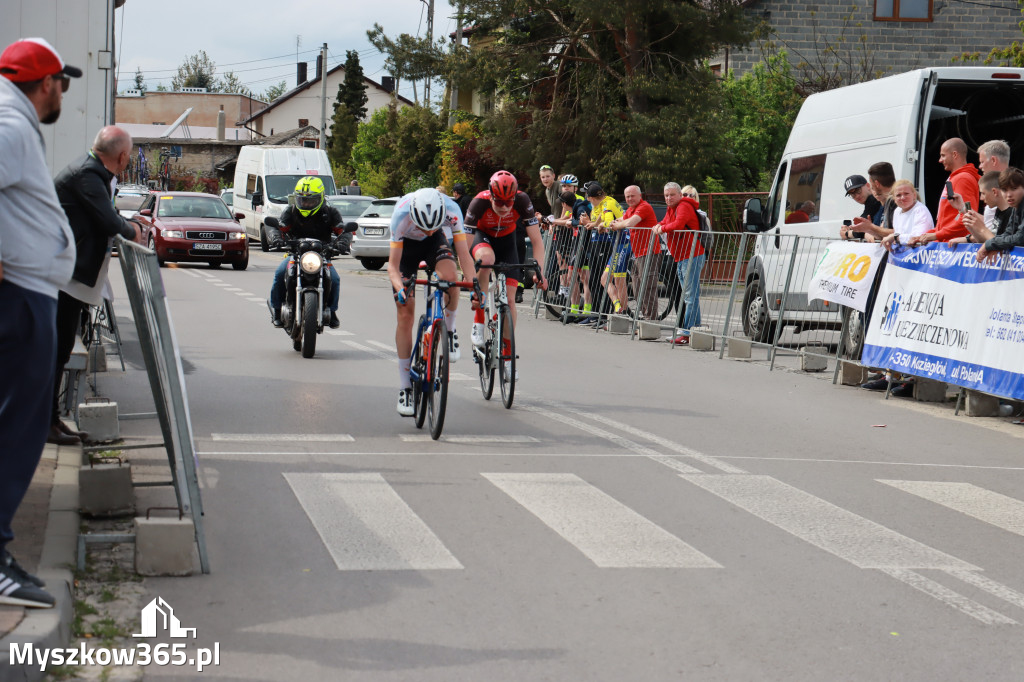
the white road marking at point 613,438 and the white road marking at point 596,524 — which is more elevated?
the white road marking at point 596,524

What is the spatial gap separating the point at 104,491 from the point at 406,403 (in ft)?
12.0

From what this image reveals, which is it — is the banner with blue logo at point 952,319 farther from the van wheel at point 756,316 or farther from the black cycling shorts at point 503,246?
the black cycling shorts at point 503,246

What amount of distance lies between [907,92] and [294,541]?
32.1ft

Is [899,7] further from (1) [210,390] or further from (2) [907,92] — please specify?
(1) [210,390]

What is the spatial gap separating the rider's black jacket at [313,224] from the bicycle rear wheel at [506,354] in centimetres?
432

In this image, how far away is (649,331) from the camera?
1780 centimetres

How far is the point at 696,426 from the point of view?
10.3 meters

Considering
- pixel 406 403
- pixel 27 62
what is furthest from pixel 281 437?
pixel 27 62

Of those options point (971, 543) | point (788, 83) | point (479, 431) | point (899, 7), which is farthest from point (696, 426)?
point (899, 7)

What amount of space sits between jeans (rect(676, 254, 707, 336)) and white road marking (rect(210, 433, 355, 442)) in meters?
8.43

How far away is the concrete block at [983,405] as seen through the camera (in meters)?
11.4

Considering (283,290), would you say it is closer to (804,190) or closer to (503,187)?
(503,187)

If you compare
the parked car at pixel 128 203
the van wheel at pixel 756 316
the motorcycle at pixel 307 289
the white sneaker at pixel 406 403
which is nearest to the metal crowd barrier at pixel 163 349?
the parked car at pixel 128 203

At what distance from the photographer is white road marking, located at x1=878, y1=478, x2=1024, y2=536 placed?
24.0 ft
